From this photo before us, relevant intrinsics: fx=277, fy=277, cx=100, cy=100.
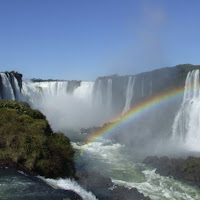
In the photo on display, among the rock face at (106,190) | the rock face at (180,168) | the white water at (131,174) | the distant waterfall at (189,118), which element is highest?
the distant waterfall at (189,118)

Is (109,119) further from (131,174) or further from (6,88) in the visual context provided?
(131,174)

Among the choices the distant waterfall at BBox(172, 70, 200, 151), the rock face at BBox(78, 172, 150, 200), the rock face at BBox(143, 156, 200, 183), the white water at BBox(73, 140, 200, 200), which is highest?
the distant waterfall at BBox(172, 70, 200, 151)

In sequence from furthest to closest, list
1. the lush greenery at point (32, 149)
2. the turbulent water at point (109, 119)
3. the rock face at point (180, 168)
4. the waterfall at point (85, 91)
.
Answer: the waterfall at point (85, 91) → the rock face at point (180, 168) → the lush greenery at point (32, 149) → the turbulent water at point (109, 119)

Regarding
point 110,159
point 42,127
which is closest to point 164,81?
point 110,159

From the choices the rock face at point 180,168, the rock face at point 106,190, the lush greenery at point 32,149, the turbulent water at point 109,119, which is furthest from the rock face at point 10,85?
the lush greenery at point 32,149

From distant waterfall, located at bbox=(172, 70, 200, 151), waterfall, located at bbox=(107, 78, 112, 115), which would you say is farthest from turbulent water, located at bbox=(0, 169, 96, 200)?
waterfall, located at bbox=(107, 78, 112, 115)

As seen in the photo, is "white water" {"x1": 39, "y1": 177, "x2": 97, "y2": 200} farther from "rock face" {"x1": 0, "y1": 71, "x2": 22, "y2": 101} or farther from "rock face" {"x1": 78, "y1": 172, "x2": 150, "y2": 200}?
"rock face" {"x1": 0, "y1": 71, "x2": 22, "y2": 101}

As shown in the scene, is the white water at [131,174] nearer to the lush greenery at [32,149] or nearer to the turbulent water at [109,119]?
the turbulent water at [109,119]
